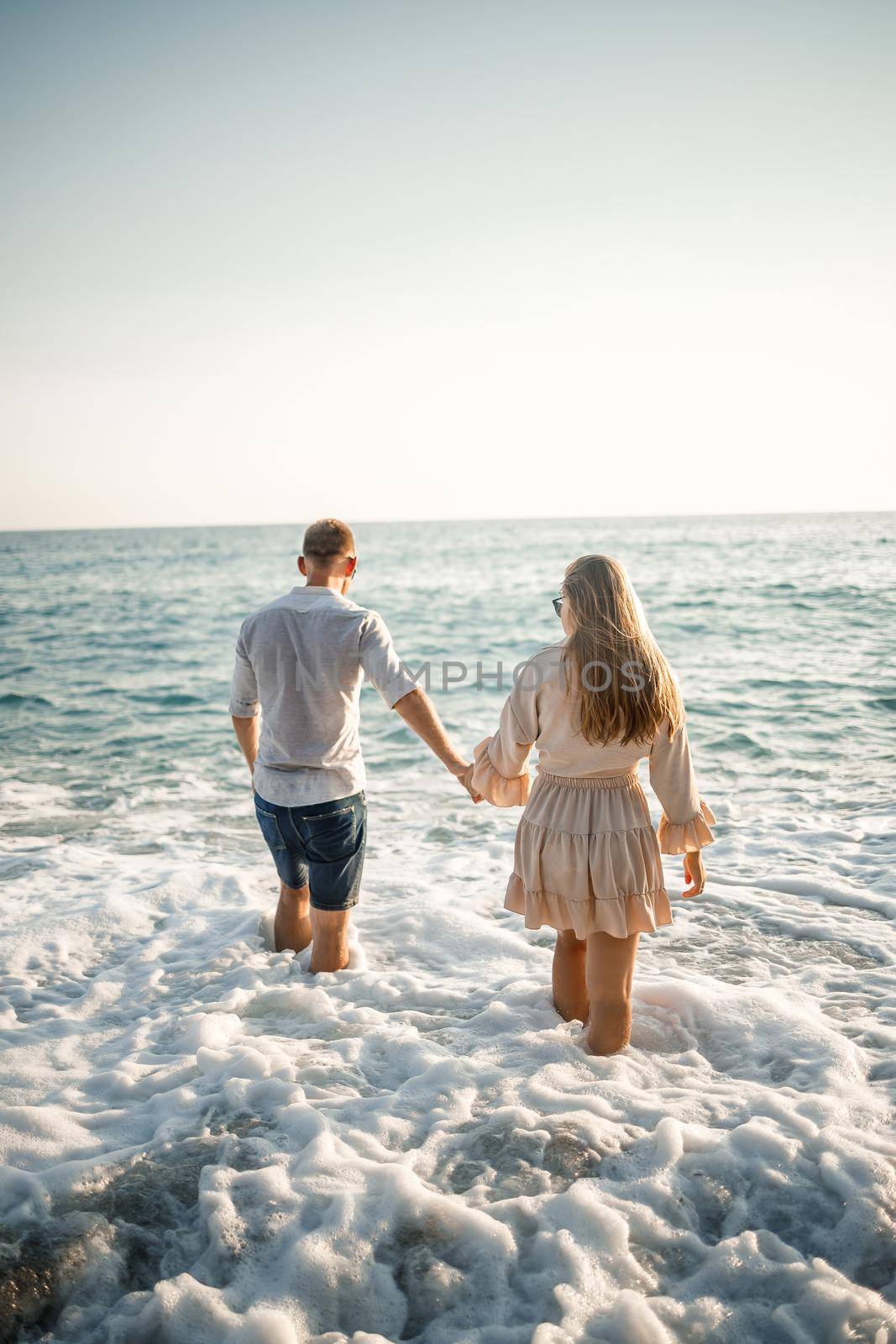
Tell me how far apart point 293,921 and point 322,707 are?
1.41 meters

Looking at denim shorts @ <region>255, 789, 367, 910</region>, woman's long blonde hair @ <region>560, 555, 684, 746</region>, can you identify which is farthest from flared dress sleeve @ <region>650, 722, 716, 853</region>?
denim shorts @ <region>255, 789, 367, 910</region>

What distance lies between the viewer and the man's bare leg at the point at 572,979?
368 centimetres

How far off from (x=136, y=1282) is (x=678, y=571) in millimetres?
32220

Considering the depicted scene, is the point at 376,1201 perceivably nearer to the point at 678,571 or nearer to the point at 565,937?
the point at 565,937

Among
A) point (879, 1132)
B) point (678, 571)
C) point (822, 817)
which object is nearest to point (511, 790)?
point (879, 1132)

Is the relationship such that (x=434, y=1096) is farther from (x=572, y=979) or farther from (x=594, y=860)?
(x=594, y=860)

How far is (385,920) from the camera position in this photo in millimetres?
5094

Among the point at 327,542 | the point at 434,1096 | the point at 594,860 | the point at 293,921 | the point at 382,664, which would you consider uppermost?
the point at 327,542

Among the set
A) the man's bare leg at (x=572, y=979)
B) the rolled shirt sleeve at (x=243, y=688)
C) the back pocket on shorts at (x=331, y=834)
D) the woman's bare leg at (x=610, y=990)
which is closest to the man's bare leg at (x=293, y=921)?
the back pocket on shorts at (x=331, y=834)

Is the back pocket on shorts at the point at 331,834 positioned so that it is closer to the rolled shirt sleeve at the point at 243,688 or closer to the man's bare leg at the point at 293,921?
the man's bare leg at the point at 293,921

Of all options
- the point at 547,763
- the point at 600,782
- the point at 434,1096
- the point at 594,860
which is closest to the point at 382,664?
the point at 547,763

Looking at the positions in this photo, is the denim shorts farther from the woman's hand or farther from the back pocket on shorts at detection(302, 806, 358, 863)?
the woman's hand

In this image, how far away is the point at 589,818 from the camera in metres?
3.22

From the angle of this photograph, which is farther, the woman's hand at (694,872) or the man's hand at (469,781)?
the man's hand at (469,781)
